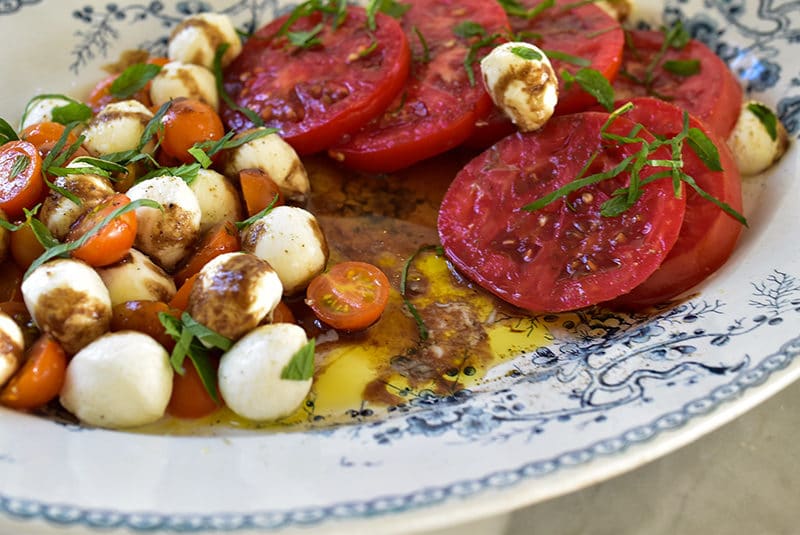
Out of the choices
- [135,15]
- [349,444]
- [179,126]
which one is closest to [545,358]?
[349,444]

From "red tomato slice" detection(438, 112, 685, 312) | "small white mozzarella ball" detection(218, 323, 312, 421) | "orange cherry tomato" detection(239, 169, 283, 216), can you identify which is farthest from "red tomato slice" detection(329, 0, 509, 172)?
"small white mozzarella ball" detection(218, 323, 312, 421)

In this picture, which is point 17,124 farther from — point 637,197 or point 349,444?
point 637,197

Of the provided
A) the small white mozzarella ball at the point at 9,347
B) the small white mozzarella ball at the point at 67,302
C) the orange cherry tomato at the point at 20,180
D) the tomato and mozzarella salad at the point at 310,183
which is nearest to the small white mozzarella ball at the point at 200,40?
the tomato and mozzarella salad at the point at 310,183

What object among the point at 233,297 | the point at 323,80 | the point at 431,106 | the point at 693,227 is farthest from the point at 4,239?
the point at 693,227

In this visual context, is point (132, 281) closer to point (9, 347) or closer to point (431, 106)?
point (9, 347)

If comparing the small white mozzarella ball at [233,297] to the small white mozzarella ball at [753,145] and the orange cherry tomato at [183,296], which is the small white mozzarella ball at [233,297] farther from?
the small white mozzarella ball at [753,145]

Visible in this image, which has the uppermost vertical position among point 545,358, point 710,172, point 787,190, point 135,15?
point 135,15

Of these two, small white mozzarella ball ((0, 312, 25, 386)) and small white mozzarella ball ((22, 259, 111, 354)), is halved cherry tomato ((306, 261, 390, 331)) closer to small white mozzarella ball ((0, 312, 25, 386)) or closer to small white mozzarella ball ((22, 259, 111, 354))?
small white mozzarella ball ((22, 259, 111, 354))
